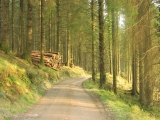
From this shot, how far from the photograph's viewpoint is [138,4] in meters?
10.5

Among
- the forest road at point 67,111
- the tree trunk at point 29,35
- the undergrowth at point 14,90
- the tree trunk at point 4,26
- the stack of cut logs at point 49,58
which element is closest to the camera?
the forest road at point 67,111

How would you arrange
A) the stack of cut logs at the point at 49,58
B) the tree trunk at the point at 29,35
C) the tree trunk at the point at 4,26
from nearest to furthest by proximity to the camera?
the tree trunk at the point at 4,26 → the tree trunk at the point at 29,35 → the stack of cut logs at the point at 49,58

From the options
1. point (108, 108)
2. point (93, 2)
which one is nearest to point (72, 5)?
point (93, 2)

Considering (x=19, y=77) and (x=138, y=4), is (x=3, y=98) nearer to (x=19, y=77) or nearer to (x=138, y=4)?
(x=19, y=77)

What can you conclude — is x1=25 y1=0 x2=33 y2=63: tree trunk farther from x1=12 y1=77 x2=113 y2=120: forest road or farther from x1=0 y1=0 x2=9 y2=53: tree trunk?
x1=12 y1=77 x2=113 y2=120: forest road

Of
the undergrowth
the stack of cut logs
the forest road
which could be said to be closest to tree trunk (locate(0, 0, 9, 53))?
the undergrowth

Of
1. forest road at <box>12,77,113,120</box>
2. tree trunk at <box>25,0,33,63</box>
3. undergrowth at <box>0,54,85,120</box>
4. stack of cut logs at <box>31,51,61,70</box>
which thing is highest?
tree trunk at <box>25,0,33,63</box>

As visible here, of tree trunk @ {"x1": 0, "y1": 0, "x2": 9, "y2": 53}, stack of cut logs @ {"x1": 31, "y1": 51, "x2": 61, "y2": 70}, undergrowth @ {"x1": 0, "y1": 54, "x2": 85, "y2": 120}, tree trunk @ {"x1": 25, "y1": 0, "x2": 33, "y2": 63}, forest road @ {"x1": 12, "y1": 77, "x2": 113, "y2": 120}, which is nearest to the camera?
forest road @ {"x1": 12, "y1": 77, "x2": 113, "y2": 120}

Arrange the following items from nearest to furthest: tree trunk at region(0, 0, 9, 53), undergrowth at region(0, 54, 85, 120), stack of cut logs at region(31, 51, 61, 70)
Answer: undergrowth at region(0, 54, 85, 120), tree trunk at region(0, 0, 9, 53), stack of cut logs at region(31, 51, 61, 70)

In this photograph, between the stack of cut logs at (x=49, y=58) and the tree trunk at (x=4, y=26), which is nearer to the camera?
the tree trunk at (x=4, y=26)

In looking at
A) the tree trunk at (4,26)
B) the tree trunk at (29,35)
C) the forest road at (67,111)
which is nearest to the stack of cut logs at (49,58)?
the tree trunk at (29,35)

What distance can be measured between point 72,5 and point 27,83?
8.39 meters

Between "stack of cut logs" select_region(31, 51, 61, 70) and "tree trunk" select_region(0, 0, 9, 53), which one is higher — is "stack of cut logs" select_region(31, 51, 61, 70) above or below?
below

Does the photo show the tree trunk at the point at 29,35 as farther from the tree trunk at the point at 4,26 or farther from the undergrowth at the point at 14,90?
the undergrowth at the point at 14,90
